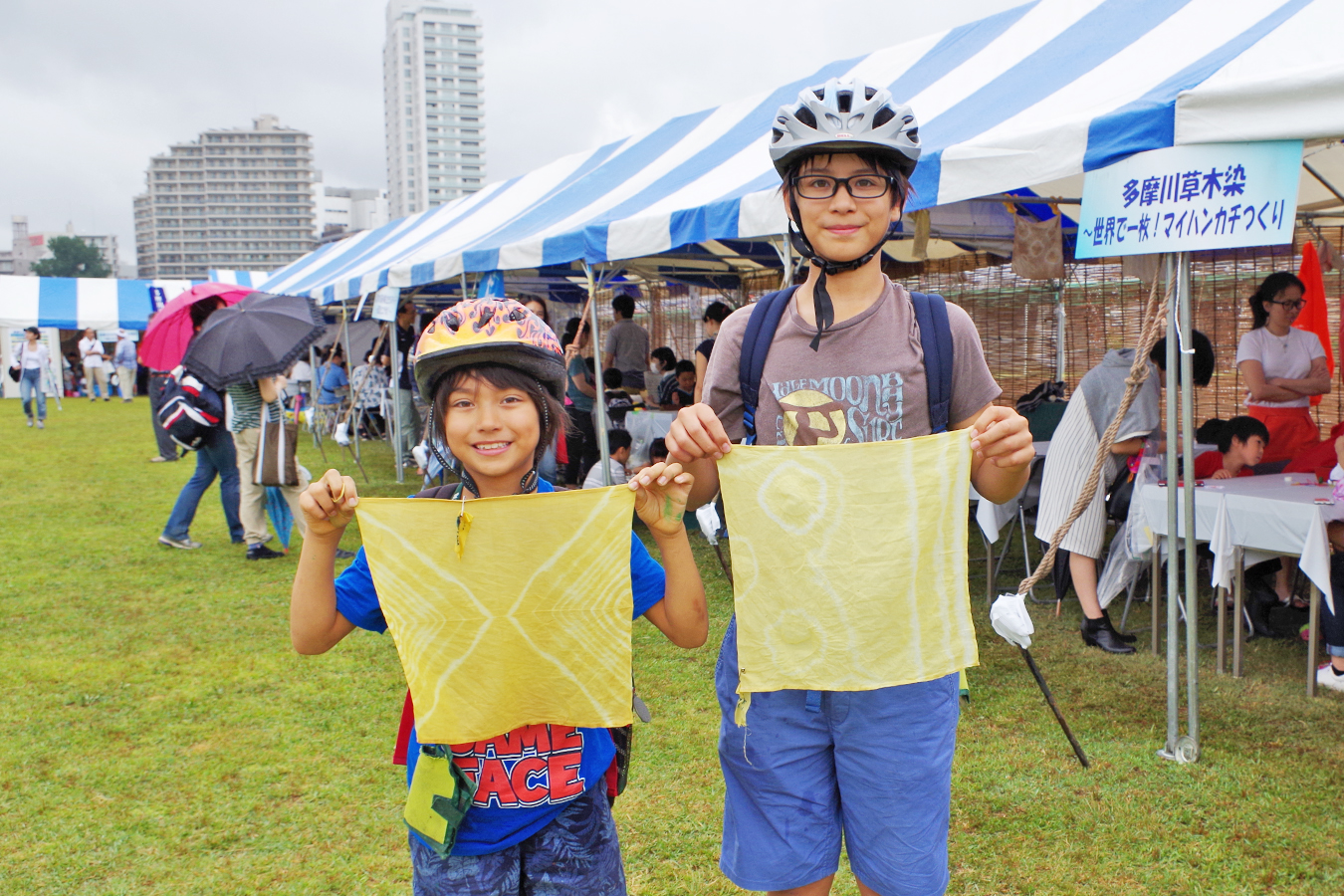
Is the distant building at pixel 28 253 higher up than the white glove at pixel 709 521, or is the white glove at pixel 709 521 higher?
the distant building at pixel 28 253

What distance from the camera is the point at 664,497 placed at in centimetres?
150

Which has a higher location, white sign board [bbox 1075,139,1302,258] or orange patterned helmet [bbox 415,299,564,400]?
white sign board [bbox 1075,139,1302,258]

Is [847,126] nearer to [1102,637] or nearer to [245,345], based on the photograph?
[1102,637]

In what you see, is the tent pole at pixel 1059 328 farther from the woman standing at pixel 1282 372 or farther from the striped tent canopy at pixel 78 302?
the striped tent canopy at pixel 78 302

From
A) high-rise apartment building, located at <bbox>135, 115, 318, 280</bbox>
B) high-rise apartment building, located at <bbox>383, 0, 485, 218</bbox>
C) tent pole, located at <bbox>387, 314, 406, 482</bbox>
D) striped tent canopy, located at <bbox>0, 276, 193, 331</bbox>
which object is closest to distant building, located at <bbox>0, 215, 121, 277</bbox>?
high-rise apartment building, located at <bbox>135, 115, 318, 280</bbox>

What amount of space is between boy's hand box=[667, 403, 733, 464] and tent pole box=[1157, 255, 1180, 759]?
2246mm

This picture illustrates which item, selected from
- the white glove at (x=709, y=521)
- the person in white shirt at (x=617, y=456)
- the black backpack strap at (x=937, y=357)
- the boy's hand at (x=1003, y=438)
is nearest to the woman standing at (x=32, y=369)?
the person in white shirt at (x=617, y=456)

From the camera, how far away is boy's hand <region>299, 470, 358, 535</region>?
141 centimetres

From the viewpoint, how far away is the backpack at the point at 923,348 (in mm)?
1647

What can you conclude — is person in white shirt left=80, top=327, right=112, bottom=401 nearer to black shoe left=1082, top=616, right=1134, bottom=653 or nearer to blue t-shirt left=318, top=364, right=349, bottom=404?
blue t-shirt left=318, top=364, right=349, bottom=404

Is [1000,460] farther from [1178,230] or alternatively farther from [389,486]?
[389,486]

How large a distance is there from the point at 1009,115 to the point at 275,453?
4952mm

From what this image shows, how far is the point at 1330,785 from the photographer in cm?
320

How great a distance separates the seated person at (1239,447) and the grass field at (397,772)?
2.80 ft
